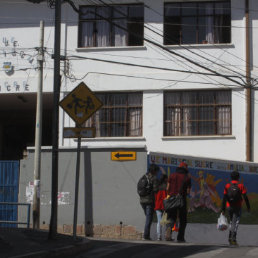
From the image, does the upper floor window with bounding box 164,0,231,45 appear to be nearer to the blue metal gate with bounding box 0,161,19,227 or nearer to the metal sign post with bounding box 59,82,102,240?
the blue metal gate with bounding box 0,161,19,227

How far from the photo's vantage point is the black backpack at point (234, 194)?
39.6 ft

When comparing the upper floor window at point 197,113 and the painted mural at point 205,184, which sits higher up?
the upper floor window at point 197,113

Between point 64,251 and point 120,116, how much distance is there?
10510mm

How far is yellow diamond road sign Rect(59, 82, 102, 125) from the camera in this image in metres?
11.3

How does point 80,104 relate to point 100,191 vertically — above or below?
above

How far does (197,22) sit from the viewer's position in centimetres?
2019

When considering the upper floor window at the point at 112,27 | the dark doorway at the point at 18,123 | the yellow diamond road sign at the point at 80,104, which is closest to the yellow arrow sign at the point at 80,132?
the yellow diamond road sign at the point at 80,104

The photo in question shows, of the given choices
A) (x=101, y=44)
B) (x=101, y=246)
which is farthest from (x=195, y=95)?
(x=101, y=246)

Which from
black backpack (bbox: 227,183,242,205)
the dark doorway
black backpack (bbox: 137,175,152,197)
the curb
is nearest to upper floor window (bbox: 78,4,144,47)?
the dark doorway

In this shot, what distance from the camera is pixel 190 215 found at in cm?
1513

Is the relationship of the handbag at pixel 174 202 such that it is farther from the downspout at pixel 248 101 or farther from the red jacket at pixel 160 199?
the downspout at pixel 248 101

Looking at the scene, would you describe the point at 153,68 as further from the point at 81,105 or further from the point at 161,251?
the point at 161,251

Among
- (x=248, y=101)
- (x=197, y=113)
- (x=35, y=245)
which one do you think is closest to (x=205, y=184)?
(x=197, y=113)

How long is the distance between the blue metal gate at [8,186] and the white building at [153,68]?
3.68 meters
